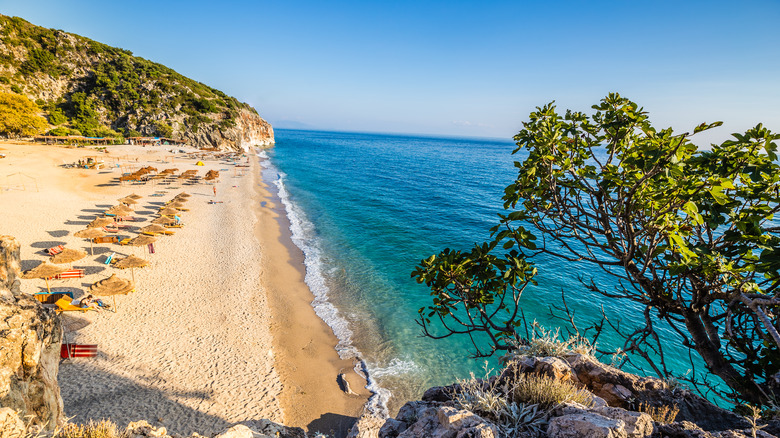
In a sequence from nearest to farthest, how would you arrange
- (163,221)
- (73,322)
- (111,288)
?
(73,322), (111,288), (163,221)

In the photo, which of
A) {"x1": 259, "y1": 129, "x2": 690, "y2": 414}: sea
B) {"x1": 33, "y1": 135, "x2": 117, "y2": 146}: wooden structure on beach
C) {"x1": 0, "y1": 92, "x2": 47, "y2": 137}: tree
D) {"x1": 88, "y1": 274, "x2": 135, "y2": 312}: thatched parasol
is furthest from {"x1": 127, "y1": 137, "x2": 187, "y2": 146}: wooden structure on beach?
{"x1": 88, "y1": 274, "x2": 135, "y2": 312}: thatched parasol

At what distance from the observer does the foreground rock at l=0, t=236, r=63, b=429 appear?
5.26 metres

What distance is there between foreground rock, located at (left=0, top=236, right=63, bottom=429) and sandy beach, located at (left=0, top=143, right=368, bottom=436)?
4.72 meters

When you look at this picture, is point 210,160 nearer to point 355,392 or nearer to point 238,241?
point 238,241

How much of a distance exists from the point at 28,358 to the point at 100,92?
98.2 metres

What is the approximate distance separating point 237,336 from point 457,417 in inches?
519

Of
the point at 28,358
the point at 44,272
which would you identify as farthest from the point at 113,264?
the point at 28,358

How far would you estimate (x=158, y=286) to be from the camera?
1738 centimetres

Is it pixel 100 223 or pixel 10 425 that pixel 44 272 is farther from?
pixel 10 425

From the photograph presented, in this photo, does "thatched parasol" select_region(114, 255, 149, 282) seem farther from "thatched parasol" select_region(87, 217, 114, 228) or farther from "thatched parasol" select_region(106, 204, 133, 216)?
"thatched parasol" select_region(106, 204, 133, 216)

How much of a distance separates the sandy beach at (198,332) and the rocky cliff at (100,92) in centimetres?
5163

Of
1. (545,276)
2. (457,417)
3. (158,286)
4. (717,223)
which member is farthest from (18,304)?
(545,276)

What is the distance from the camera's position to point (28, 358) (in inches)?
220

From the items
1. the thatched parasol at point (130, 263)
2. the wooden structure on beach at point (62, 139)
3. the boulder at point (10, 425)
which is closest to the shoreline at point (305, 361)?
the thatched parasol at point (130, 263)
